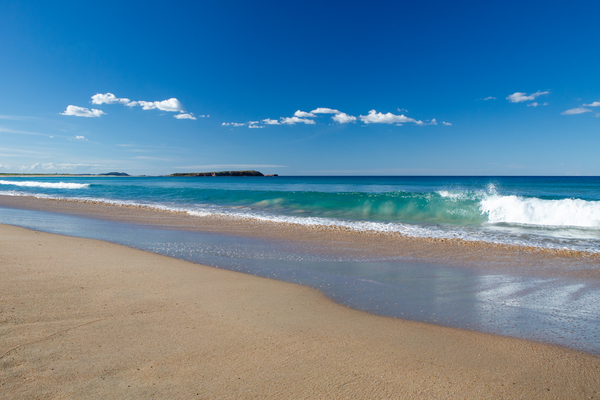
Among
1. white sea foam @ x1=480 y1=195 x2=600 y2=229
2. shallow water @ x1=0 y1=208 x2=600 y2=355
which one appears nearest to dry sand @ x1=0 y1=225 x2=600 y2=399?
shallow water @ x1=0 y1=208 x2=600 y2=355

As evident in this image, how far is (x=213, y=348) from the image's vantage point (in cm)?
294

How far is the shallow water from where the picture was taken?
12.2ft

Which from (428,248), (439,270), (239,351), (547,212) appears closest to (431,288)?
(439,270)

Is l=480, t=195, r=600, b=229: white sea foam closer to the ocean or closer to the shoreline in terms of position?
the ocean

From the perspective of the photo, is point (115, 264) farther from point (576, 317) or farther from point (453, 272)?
point (576, 317)

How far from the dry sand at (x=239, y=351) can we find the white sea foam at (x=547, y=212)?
12.1 m

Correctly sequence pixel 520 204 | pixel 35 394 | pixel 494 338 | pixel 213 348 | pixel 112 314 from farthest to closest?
pixel 520 204
pixel 112 314
pixel 494 338
pixel 213 348
pixel 35 394

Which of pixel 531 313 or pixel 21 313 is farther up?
pixel 21 313

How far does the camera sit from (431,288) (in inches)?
197

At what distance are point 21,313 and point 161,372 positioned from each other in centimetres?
226

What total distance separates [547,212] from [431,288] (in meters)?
12.5

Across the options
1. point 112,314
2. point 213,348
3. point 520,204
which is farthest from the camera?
point 520,204

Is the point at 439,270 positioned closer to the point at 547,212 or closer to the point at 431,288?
the point at 431,288

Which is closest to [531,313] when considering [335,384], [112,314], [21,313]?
[335,384]
